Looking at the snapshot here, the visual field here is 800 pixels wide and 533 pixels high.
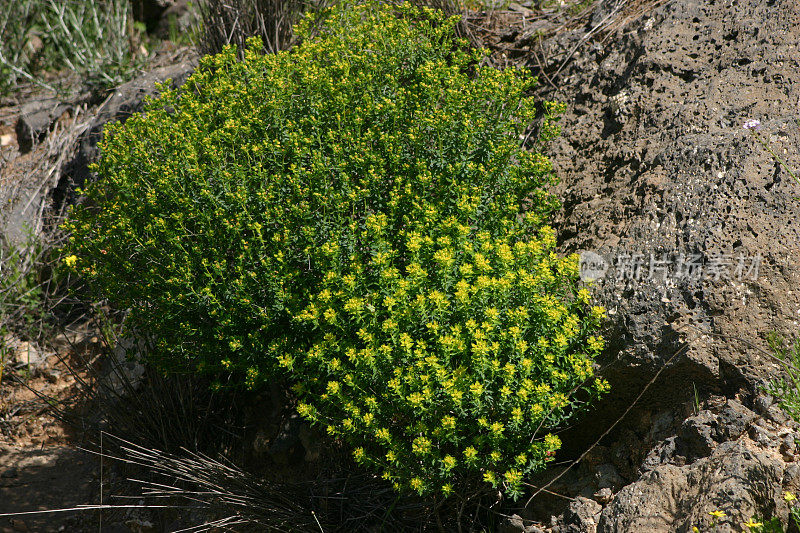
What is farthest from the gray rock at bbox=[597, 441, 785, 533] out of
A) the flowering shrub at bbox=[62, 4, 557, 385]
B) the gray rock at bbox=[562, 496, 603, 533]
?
the flowering shrub at bbox=[62, 4, 557, 385]

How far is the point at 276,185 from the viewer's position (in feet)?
9.66

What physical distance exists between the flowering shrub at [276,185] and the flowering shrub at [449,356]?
0.70ft

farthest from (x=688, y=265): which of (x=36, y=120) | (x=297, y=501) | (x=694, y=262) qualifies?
(x=36, y=120)

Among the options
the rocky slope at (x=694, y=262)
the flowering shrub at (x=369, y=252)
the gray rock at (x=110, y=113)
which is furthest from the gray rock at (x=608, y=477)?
the gray rock at (x=110, y=113)

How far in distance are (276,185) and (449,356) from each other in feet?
3.63

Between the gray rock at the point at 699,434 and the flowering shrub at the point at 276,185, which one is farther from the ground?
the flowering shrub at the point at 276,185

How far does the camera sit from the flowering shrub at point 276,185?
2822 mm

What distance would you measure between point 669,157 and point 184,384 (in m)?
2.67

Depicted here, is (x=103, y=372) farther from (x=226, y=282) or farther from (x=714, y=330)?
(x=714, y=330)

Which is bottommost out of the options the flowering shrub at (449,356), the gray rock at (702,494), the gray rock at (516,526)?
the gray rock at (516,526)

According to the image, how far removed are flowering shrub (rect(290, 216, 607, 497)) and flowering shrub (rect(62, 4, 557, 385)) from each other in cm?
21

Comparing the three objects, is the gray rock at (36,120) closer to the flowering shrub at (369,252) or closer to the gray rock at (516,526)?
the flowering shrub at (369,252)

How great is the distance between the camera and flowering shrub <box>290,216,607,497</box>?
7.70 feet

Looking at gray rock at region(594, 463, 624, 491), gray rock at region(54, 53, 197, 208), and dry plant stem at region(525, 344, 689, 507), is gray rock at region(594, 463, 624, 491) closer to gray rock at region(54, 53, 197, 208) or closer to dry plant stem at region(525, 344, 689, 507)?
dry plant stem at region(525, 344, 689, 507)
